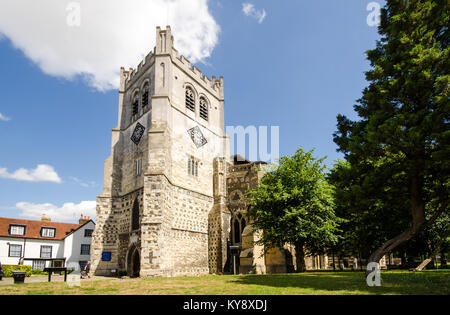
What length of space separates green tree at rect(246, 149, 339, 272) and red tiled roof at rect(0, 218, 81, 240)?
29.7 metres

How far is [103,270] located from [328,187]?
2073 centimetres

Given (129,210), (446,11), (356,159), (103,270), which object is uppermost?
(446,11)

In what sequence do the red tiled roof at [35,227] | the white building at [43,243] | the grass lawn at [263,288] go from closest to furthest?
the grass lawn at [263,288] → the white building at [43,243] → the red tiled roof at [35,227]

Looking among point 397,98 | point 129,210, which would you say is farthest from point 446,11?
point 129,210

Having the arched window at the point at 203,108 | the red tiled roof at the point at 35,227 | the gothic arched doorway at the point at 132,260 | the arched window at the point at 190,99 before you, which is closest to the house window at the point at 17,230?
the red tiled roof at the point at 35,227

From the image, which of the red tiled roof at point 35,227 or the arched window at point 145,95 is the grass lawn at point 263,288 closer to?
the arched window at point 145,95

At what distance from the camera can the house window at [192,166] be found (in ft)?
95.5

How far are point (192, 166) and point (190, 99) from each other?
748 cm

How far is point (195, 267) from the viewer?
88.2 ft

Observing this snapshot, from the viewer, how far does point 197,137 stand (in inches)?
1219

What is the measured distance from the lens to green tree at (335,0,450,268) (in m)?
10.1

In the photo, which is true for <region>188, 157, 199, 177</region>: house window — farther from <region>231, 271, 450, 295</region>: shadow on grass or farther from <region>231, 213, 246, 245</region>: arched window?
<region>231, 271, 450, 295</region>: shadow on grass

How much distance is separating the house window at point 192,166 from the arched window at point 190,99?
5764mm

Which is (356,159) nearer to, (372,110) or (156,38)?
(372,110)
